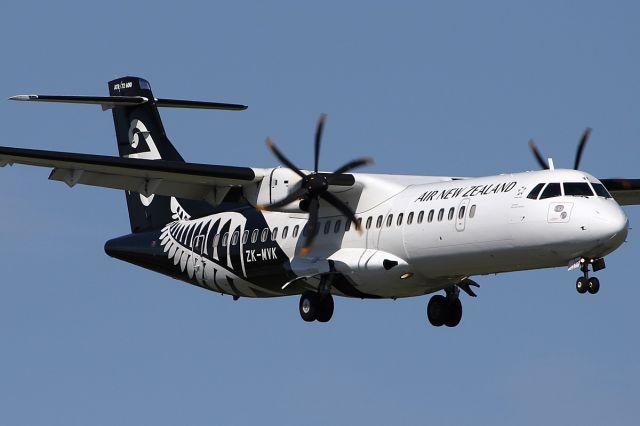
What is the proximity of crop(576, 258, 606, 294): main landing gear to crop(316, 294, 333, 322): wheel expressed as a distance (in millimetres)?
5962

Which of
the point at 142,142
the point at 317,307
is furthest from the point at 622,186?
the point at 142,142

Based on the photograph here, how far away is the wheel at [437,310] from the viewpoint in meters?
30.1

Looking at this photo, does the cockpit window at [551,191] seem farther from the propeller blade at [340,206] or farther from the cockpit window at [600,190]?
the propeller blade at [340,206]

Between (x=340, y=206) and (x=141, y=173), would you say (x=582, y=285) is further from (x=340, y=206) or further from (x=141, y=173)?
(x=141, y=173)

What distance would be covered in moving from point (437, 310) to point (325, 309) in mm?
2430

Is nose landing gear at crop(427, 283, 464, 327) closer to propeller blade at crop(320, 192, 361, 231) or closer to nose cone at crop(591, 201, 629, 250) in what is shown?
propeller blade at crop(320, 192, 361, 231)

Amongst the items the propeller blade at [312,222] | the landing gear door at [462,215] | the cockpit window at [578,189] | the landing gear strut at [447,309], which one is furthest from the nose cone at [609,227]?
the propeller blade at [312,222]

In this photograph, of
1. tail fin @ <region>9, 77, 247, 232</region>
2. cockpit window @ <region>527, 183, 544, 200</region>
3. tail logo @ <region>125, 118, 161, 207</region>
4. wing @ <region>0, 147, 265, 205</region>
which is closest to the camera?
cockpit window @ <region>527, 183, 544, 200</region>

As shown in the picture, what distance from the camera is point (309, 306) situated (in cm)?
2966

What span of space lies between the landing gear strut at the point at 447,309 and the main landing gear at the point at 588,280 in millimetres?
4605

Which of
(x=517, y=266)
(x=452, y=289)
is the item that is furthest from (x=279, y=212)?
(x=517, y=266)

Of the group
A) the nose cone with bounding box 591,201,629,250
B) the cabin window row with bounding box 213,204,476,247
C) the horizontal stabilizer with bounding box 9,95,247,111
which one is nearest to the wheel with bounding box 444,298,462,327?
the cabin window row with bounding box 213,204,476,247

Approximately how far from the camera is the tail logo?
35.2 meters

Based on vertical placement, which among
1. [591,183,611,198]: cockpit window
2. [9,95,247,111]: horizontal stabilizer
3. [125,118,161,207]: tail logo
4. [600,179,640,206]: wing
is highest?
[9,95,247,111]: horizontal stabilizer
